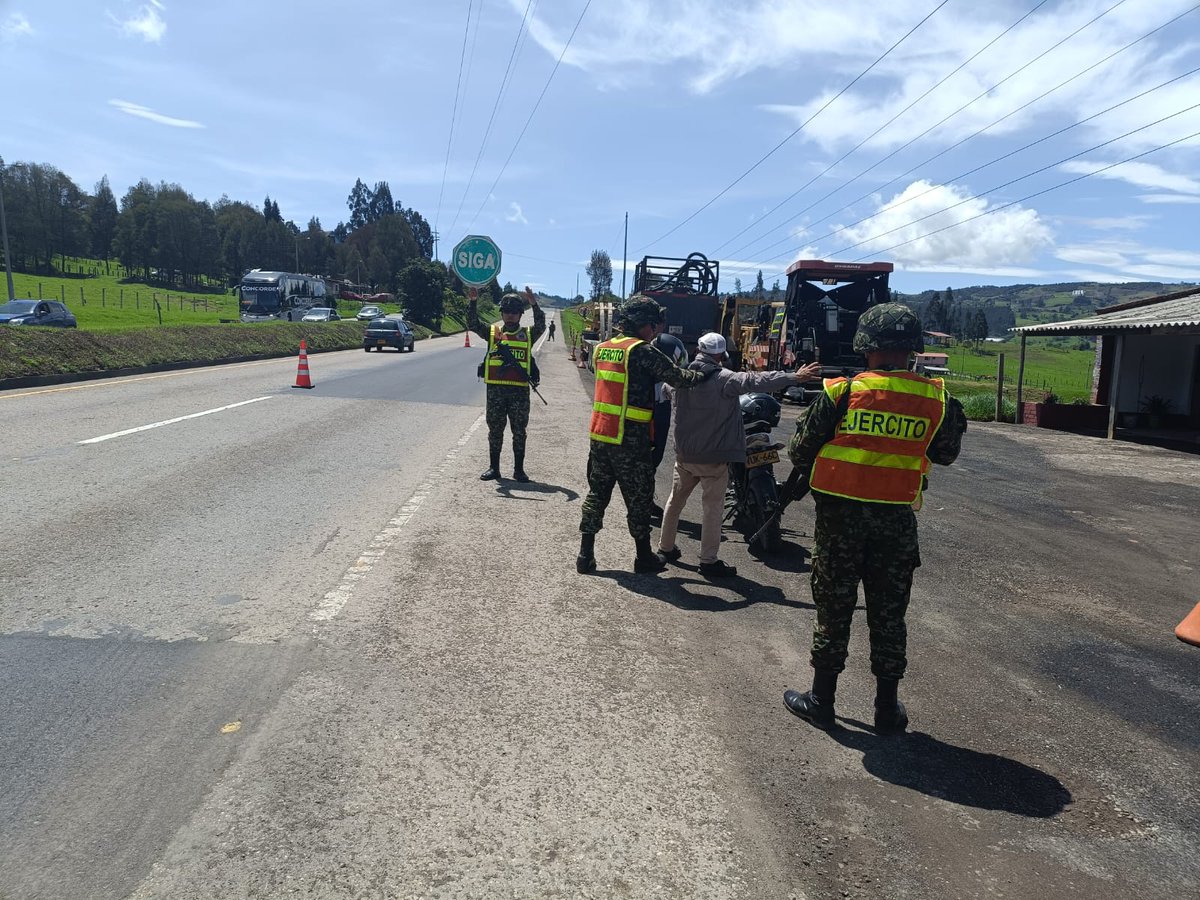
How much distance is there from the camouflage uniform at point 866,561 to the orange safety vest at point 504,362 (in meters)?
5.21

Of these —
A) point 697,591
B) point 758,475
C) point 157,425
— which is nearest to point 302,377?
point 157,425

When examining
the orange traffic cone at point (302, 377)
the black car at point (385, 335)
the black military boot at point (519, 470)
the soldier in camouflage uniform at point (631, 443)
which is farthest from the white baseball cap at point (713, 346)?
the black car at point (385, 335)

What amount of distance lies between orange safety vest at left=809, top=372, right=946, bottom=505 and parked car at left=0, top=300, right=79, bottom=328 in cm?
2978

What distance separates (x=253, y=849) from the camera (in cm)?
262

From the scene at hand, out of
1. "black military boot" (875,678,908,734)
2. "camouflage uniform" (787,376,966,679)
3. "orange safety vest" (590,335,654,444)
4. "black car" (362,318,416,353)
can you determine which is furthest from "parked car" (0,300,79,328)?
"black military boot" (875,678,908,734)

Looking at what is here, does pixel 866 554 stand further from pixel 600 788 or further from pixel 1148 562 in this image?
pixel 1148 562

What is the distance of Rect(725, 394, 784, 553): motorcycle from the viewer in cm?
663

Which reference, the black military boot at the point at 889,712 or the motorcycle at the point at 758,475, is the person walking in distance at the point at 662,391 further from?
the black military boot at the point at 889,712

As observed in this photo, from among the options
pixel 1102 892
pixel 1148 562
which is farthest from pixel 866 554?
pixel 1148 562

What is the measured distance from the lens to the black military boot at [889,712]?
3.71 meters

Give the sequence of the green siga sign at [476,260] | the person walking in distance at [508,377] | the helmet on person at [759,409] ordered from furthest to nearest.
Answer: the green siga sign at [476,260]
the person walking in distance at [508,377]
the helmet on person at [759,409]

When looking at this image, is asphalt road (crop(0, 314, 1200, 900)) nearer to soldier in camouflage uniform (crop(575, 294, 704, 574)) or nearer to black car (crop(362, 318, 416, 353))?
soldier in camouflage uniform (crop(575, 294, 704, 574))

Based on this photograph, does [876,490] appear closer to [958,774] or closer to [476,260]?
[958,774]

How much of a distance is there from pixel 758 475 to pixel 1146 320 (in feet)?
49.2
